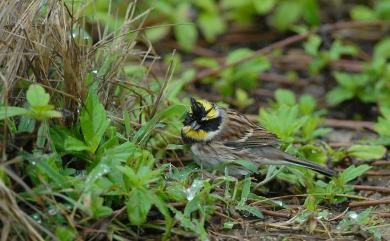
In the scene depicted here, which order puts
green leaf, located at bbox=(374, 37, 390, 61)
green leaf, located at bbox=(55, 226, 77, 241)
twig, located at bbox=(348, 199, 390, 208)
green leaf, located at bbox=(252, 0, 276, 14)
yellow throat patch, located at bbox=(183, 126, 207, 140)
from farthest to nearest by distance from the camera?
green leaf, located at bbox=(252, 0, 276, 14) < green leaf, located at bbox=(374, 37, 390, 61) < yellow throat patch, located at bbox=(183, 126, 207, 140) < twig, located at bbox=(348, 199, 390, 208) < green leaf, located at bbox=(55, 226, 77, 241)

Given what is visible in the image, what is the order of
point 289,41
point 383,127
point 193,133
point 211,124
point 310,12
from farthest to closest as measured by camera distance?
point 310,12 → point 289,41 → point 383,127 → point 211,124 → point 193,133

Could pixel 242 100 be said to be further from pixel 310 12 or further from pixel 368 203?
pixel 368 203

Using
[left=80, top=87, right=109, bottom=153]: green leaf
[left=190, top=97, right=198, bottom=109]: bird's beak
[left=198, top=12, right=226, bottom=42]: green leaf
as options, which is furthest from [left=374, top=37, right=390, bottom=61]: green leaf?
[left=80, top=87, right=109, bottom=153]: green leaf

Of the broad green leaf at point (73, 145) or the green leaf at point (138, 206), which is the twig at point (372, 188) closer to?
the green leaf at point (138, 206)

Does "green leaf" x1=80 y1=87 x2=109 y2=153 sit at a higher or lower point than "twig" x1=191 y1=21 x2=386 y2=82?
higher

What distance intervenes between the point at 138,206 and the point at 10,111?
0.73 m

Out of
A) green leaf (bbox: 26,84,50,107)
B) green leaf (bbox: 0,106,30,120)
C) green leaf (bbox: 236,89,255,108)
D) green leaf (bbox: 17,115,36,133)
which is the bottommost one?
green leaf (bbox: 236,89,255,108)

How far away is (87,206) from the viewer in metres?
3.72

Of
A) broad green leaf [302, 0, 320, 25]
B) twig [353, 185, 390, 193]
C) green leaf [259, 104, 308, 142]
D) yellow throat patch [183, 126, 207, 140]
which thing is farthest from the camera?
broad green leaf [302, 0, 320, 25]

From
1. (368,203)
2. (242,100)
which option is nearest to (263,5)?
(242,100)

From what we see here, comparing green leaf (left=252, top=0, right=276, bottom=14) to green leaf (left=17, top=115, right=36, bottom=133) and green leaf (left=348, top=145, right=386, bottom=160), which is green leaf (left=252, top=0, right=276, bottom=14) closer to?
green leaf (left=348, top=145, right=386, bottom=160)

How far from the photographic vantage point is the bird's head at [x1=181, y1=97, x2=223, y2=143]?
194 inches

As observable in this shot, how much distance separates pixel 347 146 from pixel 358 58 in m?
2.42

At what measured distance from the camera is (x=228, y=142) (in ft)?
16.6
